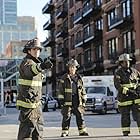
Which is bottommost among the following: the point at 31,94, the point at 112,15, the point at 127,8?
the point at 31,94

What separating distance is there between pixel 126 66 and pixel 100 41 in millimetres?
43818

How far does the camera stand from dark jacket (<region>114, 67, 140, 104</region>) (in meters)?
12.2

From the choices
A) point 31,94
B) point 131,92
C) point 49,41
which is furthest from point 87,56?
point 31,94

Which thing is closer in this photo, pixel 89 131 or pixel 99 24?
pixel 89 131

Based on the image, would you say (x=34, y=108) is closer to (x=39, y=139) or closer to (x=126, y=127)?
→ (x=39, y=139)

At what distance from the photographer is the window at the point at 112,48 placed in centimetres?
5000

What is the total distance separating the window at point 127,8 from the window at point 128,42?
190 cm

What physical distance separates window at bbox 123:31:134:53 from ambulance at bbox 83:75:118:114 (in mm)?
11810

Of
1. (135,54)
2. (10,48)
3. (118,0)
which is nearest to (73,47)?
(118,0)

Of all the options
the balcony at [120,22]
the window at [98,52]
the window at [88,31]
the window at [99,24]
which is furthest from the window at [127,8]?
the window at [88,31]

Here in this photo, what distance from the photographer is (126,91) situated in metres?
12.3

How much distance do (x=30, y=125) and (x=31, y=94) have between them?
0.54 metres

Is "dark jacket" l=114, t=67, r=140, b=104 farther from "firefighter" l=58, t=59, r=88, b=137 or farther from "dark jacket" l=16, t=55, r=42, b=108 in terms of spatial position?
"dark jacket" l=16, t=55, r=42, b=108

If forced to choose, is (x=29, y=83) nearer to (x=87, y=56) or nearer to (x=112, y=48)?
(x=112, y=48)
